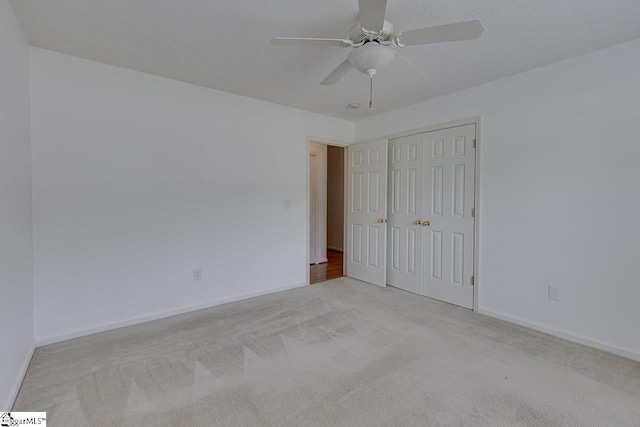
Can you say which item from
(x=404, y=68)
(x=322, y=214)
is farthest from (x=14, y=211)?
(x=322, y=214)

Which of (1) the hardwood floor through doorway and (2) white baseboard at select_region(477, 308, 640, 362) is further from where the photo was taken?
(1) the hardwood floor through doorway

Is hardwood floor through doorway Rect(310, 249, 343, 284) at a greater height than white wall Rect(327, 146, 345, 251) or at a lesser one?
lesser

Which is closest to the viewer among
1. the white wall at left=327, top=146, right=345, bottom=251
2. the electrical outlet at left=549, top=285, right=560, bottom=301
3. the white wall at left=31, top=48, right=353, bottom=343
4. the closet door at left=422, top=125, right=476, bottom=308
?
the white wall at left=31, top=48, right=353, bottom=343

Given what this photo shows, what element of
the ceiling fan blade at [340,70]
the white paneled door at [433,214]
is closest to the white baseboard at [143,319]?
the white paneled door at [433,214]

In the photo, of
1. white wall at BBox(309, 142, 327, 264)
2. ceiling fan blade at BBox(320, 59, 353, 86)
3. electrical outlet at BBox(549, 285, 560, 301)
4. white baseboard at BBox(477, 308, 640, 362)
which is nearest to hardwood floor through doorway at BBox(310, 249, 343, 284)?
white wall at BBox(309, 142, 327, 264)

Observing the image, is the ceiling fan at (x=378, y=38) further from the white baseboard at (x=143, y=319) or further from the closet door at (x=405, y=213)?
the white baseboard at (x=143, y=319)

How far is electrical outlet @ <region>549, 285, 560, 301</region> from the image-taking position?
2592 mm

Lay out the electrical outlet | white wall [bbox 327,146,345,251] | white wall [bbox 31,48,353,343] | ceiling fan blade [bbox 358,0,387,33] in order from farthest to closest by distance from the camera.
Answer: white wall [bbox 327,146,345,251]
the electrical outlet
white wall [bbox 31,48,353,343]
ceiling fan blade [bbox 358,0,387,33]

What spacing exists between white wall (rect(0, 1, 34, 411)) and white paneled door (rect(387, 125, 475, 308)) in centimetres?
359

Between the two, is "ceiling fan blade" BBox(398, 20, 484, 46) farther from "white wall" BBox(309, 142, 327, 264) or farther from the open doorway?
"white wall" BBox(309, 142, 327, 264)

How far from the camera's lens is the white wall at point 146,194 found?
2422mm

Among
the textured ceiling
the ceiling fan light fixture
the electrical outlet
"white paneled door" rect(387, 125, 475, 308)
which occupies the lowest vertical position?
the electrical outlet

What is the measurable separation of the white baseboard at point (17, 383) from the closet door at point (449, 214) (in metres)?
3.60

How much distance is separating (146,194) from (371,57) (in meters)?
2.34
